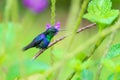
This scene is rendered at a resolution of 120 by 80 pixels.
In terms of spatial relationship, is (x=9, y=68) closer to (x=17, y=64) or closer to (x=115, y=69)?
(x=17, y=64)

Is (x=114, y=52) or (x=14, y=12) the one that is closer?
(x=14, y=12)

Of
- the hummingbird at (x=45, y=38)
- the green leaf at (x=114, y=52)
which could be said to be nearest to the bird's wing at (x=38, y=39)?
the hummingbird at (x=45, y=38)

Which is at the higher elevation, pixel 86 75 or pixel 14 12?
pixel 14 12

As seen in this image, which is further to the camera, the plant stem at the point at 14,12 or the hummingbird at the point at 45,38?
the hummingbird at the point at 45,38

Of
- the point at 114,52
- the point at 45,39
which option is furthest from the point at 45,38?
the point at 114,52

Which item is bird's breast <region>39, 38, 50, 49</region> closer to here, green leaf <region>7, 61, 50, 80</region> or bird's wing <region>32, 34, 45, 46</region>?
bird's wing <region>32, 34, 45, 46</region>

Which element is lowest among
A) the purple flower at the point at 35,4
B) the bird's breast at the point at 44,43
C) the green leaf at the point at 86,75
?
the green leaf at the point at 86,75

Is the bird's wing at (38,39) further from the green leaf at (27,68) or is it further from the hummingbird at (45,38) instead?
the green leaf at (27,68)

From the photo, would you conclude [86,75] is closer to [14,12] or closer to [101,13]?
[101,13]

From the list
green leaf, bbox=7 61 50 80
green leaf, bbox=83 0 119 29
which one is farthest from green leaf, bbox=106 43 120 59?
green leaf, bbox=7 61 50 80
